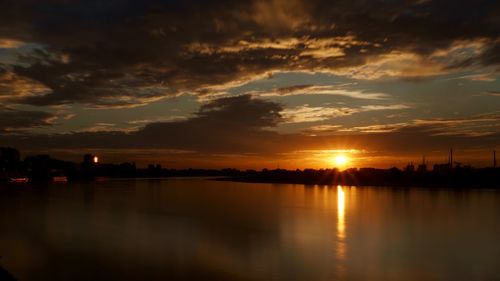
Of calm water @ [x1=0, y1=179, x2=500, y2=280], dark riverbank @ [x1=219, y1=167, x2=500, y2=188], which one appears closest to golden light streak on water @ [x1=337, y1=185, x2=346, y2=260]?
calm water @ [x1=0, y1=179, x2=500, y2=280]

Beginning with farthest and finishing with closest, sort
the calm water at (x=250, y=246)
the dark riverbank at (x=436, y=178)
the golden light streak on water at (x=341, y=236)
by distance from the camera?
the dark riverbank at (x=436, y=178) → the golden light streak on water at (x=341, y=236) → the calm water at (x=250, y=246)

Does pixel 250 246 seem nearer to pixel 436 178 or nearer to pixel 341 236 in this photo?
pixel 341 236

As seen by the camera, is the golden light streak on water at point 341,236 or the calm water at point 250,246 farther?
the golden light streak on water at point 341,236

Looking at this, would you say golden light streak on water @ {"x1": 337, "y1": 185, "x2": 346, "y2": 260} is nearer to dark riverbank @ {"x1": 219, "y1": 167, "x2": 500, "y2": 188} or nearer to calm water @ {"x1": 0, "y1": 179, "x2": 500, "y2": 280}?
calm water @ {"x1": 0, "y1": 179, "x2": 500, "y2": 280}

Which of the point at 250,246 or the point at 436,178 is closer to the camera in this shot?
the point at 250,246

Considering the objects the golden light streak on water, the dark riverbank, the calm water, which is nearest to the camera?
the calm water

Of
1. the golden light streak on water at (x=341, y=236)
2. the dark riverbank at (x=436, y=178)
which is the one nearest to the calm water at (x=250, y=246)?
the golden light streak on water at (x=341, y=236)

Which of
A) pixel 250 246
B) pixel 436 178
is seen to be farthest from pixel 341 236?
pixel 436 178

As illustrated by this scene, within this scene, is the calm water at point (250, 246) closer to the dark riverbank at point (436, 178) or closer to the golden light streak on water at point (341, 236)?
the golden light streak on water at point (341, 236)

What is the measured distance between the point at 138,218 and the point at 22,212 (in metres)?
12.3

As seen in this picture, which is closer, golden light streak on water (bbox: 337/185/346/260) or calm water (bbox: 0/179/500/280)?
calm water (bbox: 0/179/500/280)

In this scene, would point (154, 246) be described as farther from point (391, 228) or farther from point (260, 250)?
point (391, 228)

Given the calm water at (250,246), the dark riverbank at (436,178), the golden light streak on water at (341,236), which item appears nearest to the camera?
the calm water at (250,246)

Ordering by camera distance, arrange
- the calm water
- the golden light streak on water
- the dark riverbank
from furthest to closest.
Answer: the dark riverbank < the golden light streak on water < the calm water
